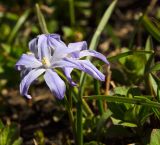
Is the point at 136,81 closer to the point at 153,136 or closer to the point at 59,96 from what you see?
the point at 153,136

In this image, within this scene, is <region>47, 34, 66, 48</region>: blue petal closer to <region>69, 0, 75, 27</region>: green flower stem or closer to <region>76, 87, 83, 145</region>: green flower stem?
<region>76, 87, 83, 145</region>: green flower stem

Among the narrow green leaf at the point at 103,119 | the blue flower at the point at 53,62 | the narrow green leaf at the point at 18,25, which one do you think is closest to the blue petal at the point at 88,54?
the blue flower at the point at 53,62

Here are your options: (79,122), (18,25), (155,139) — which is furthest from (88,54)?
(18,25)

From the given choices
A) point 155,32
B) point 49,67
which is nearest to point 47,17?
point 155,32

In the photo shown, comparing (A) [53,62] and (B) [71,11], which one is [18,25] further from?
(A) [53,62]

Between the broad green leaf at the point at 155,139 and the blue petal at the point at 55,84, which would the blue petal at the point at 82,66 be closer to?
the blue petal at the point at 55,84

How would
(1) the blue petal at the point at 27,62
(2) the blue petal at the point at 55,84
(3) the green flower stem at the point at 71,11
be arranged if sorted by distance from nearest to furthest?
(2) the blue petal at the point at 55,84, (1) the blue petal at the point at 27,62, (3) the green flower stem at the point at 71,11

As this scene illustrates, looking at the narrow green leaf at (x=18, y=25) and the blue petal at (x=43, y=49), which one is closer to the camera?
the blue petal at (x=43, y=49)
